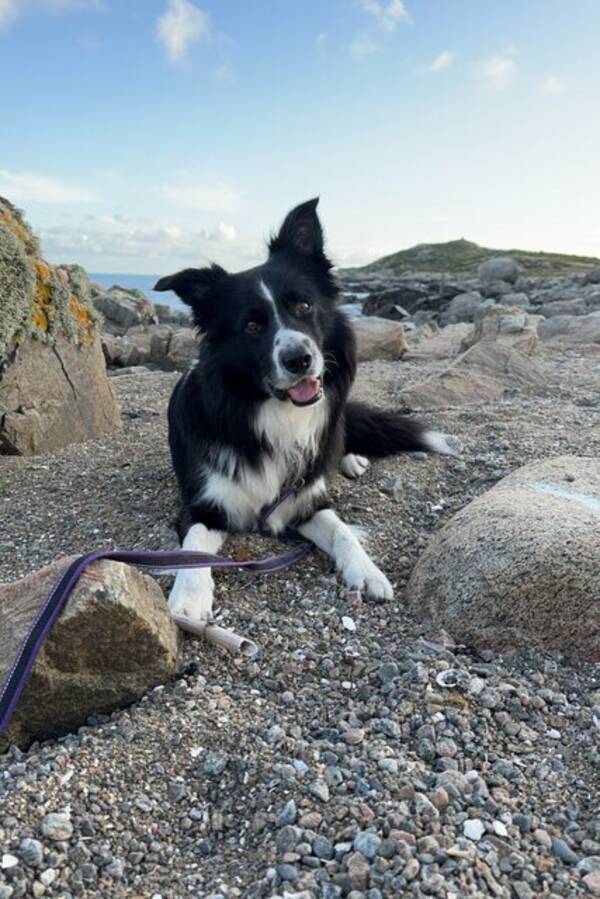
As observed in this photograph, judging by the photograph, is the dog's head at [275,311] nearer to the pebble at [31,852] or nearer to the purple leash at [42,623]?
the purple leash at [42,623]

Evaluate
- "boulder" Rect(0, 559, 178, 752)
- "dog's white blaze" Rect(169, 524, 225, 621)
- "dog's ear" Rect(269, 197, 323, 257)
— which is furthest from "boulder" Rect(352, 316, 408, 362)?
"boulder" Rect(0, 559, 178, 752)

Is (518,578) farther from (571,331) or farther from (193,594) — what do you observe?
(571,331)

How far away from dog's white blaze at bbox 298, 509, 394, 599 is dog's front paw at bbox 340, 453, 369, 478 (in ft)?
3.38

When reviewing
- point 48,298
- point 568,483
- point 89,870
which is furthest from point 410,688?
point 48,298

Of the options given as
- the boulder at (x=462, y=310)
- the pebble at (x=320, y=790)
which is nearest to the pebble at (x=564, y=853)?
the pebble at (x=320, y=790)

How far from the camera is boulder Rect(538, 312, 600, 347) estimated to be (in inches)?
506

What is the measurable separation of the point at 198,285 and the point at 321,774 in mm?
2944

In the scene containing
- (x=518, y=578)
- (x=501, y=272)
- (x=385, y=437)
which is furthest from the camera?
(x=501, y=272)

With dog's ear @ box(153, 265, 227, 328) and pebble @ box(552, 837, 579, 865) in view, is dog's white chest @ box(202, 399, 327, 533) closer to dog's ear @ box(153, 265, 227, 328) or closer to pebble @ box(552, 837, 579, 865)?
dog's ear @ box(153, 265, 227, 328)

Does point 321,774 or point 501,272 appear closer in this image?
point 321,774

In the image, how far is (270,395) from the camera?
13.5 feet

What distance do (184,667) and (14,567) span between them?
1.56 metres

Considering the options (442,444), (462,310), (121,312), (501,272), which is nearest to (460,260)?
(501,272)

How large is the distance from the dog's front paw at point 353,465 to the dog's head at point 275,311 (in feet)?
4.68
